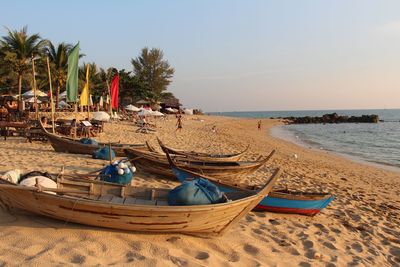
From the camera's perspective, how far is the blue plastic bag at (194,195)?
5270 millimetres

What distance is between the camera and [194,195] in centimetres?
531

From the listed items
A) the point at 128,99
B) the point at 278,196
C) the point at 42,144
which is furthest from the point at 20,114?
the point at 128,99

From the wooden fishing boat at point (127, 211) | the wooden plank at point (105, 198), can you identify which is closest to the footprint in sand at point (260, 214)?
the wooden fishing boat at point (127, 211)

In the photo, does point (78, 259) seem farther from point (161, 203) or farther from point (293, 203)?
point (293, 203)

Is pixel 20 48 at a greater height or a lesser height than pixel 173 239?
greater

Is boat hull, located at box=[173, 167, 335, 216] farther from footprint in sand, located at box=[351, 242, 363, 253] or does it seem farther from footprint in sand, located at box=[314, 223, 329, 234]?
footprint in sand, located at box=[351, 242, 363, 253]

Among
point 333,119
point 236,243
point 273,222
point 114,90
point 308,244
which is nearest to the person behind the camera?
point 236,243

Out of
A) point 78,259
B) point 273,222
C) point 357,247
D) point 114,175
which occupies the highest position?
point 114,175

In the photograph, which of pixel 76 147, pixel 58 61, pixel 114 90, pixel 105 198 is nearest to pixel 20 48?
pixel 58 61

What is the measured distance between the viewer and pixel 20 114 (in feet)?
70.9

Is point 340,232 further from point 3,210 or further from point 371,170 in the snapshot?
point 371,170

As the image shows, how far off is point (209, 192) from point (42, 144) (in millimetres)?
11631

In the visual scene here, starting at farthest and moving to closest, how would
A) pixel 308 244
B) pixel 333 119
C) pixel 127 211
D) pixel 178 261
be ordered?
1. pixel 333 119
2. pixel 308 244
3. pixel 127 211
4. pixel 178 261

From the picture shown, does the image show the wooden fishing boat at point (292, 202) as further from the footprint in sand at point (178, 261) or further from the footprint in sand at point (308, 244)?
the footprint in sand at point (178, 261)
